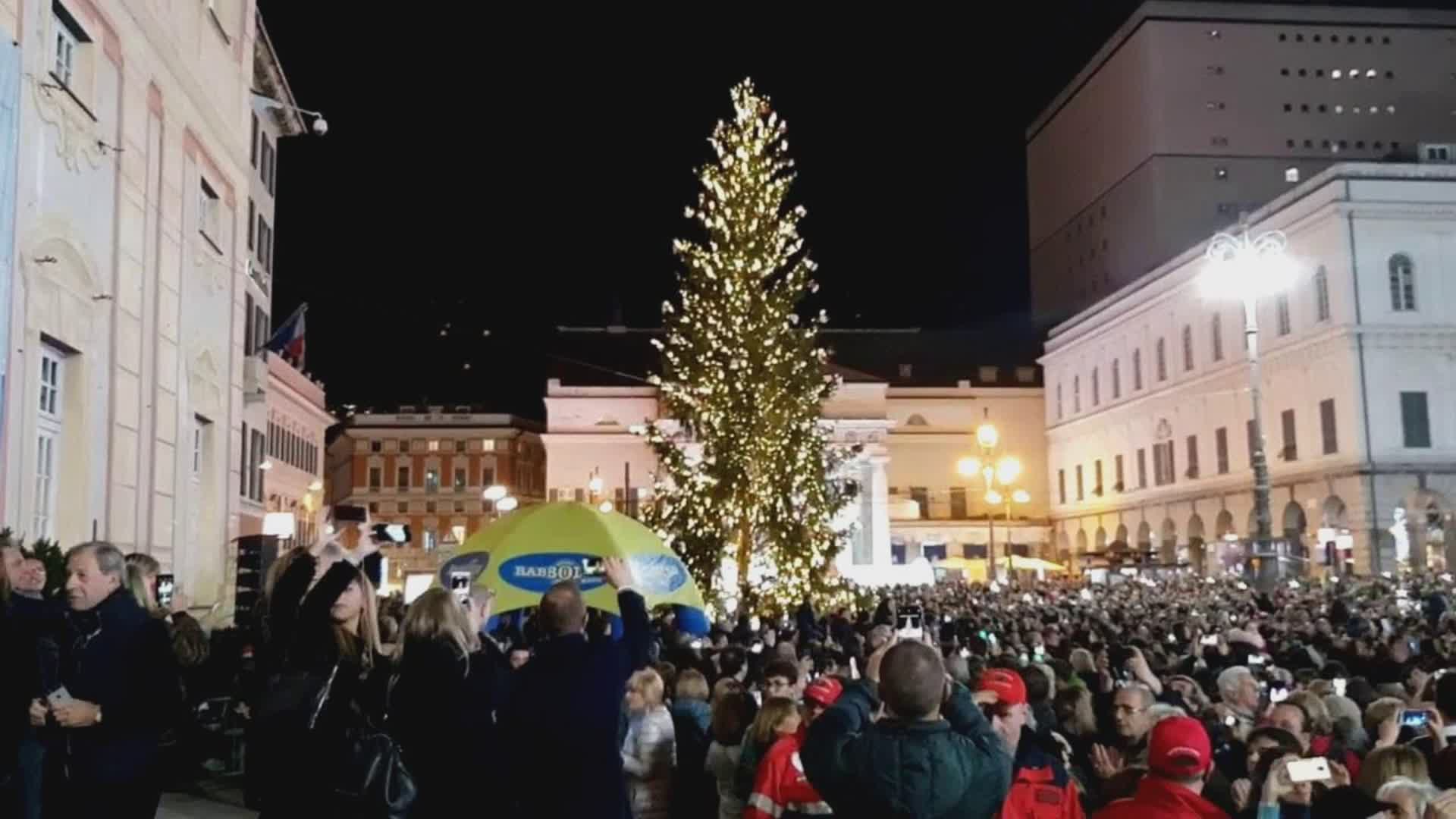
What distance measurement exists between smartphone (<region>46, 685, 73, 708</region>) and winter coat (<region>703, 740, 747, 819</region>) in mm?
3248

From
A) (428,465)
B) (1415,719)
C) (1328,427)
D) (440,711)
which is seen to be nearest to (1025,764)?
(440,711)

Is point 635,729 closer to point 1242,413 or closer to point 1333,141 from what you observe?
point 1242,413

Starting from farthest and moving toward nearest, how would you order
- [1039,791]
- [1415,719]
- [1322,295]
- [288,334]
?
[1322,295] < [288,334] < [1415,719] < [1039,791]

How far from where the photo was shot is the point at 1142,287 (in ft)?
237

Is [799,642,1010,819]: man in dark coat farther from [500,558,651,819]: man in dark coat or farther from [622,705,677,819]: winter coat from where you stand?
[622,705,677,819]: winter coat

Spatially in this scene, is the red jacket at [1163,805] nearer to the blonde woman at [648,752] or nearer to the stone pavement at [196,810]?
the blonde woman at [648,752]

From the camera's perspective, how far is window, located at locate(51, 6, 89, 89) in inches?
532

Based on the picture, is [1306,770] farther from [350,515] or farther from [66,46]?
[66,46]

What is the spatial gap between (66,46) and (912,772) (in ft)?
43.9

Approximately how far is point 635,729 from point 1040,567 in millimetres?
57570

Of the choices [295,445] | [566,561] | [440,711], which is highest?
[295,445]

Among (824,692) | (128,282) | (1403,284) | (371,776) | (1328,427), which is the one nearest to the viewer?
(371,776)

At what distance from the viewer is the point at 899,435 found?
9344 cm

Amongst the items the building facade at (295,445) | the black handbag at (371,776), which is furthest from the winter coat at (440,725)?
the building facade at (295,445)
